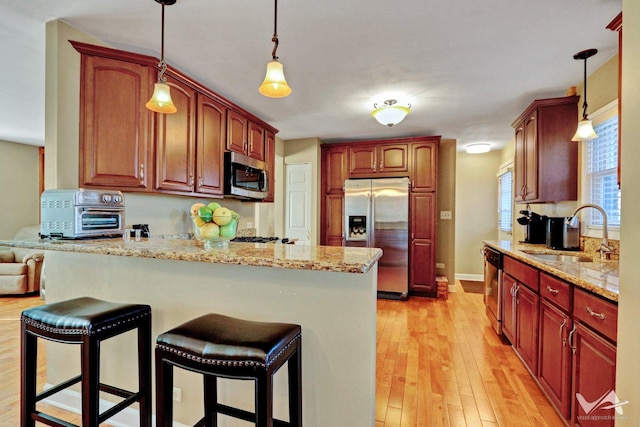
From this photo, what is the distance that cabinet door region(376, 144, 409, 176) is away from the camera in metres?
4.44

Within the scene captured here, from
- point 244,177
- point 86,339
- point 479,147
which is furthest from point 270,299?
point 479,147

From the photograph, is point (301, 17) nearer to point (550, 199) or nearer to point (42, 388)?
point (550, 199)

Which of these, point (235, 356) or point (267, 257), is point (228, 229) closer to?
point (267, 257)

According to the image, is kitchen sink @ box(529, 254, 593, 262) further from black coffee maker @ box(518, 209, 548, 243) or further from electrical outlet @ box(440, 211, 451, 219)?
electrical outlet @ box(440, 211, 451, 219)

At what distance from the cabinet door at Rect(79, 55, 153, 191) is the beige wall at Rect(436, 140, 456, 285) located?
4057 millimetres

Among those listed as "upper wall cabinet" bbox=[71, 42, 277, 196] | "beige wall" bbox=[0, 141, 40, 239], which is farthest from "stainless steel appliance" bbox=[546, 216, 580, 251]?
"beige wall" bbox=[0, 141, 40, 239]

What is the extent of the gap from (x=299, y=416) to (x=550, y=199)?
2.92 metres

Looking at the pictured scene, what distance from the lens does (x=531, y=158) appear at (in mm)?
2949

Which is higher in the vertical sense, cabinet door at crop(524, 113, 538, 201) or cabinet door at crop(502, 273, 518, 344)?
cabinet door at crop(524, 113, 538, 201)

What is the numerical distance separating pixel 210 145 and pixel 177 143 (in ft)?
1.36

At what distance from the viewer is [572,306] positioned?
1.55 meters

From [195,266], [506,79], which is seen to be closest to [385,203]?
[506,79]

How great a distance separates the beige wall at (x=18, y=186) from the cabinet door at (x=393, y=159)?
609 centimetres

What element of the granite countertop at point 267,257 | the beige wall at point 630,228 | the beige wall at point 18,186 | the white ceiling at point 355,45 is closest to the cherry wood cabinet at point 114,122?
the white ceiling at point 355,45
